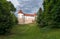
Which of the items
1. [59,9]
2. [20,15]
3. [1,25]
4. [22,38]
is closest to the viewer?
[22,38]

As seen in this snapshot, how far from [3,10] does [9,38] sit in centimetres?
425

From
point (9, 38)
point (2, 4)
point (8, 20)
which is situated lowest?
point (9, 38)

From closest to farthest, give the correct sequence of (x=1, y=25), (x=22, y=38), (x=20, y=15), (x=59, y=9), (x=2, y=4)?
(x=22, y=38)
(x=1, y=25)
(x=2, y=4)
(x=59, y=9)
(x=20, y=15)

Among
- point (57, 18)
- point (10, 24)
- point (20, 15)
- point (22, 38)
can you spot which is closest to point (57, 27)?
point (57, 18)

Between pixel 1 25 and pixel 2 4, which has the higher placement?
pixel 2 4

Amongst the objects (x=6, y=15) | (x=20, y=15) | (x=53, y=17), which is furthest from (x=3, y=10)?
(x=20, y=15)

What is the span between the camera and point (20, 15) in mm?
78688

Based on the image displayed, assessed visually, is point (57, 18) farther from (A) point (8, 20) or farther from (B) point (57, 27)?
(A) point (8, 20)

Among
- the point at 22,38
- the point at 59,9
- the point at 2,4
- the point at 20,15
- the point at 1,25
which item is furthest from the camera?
the point at 20,15

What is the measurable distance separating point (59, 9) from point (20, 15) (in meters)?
52.3

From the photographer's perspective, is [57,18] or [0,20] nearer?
[0,20]

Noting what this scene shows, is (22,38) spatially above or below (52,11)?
below

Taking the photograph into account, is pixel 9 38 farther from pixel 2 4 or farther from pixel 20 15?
pixel 20 15

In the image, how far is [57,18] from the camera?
89.7ft
